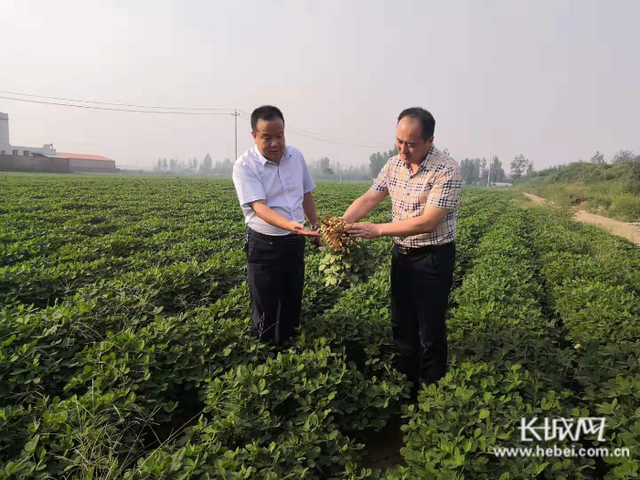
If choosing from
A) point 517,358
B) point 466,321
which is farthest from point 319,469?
point 466,321

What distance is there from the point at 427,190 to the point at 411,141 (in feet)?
1.28

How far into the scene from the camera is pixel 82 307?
154 inches

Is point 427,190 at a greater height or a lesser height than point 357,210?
greater

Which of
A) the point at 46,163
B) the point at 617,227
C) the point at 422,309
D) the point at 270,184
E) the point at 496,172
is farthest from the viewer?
the point at 496,172

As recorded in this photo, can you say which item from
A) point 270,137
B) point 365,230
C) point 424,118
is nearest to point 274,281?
point 365,230

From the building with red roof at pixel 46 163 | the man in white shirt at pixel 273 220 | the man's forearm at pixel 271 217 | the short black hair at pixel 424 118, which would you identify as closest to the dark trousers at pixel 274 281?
the man in white shirt at pixel 273 220

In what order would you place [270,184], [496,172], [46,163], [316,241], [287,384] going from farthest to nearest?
1. [496,172]
2. [46,163]
3. [316,241]
4. [270,184]
5. [287,384]

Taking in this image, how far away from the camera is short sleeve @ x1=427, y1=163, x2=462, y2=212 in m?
2.90

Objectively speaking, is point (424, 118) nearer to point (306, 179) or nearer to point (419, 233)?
point (419, 233)

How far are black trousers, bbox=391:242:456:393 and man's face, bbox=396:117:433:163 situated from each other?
2.40 ft

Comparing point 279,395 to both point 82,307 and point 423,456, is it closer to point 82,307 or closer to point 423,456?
point 423,456

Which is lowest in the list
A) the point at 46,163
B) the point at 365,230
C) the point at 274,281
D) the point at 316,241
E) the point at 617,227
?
the point at 617,227

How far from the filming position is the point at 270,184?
11.1 feet

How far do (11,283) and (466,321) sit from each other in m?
5.63
